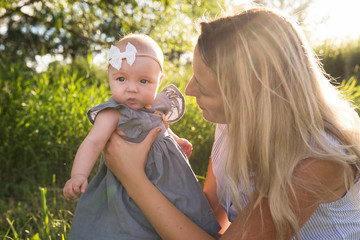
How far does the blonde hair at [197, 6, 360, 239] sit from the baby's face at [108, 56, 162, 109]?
0.29m

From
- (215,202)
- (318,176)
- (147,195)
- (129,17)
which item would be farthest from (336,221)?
(129,17)

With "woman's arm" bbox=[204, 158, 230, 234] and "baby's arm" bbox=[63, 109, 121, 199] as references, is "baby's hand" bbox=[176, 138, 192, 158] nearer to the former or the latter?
"woman's arm" bbox=[204, 158, 230, 234]

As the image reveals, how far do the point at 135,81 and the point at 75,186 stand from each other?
50 cm

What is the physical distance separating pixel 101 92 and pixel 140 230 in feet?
7.80

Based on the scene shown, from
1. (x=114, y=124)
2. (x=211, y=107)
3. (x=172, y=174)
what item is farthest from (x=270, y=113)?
(x=114, y=124)

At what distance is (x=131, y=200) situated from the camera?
5.50ft

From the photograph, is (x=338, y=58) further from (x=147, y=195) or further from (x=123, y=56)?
(x=147, y=195)

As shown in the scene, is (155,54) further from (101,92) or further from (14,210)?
(101,92)

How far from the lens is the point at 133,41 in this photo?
172cm

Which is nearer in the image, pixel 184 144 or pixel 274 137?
pixel 274 137

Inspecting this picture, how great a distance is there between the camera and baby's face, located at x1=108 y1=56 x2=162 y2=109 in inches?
66.1

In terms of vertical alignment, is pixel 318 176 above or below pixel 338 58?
above

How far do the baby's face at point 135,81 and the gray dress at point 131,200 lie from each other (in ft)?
0.14

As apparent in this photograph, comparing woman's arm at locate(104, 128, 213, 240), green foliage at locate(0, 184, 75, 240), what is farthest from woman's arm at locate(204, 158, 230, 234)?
green foliage at locate(0, 184, 75, 240)
